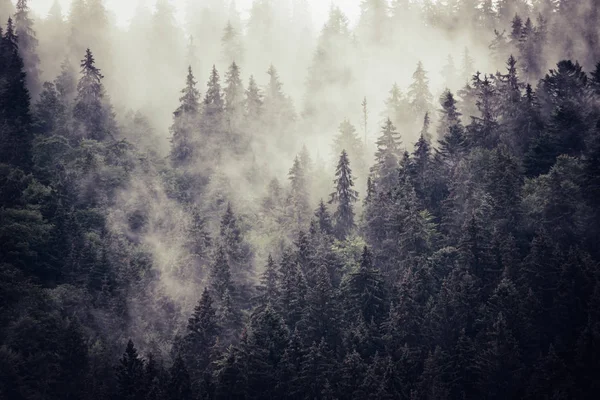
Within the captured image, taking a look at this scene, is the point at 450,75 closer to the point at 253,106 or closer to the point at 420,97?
the point at 420,97

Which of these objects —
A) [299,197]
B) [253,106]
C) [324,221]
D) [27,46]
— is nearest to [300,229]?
[324,221]

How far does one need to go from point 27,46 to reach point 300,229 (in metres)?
62.6

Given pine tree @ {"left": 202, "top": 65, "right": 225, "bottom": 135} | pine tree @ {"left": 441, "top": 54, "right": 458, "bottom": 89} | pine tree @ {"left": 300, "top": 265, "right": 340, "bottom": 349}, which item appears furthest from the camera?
pine tree @ {"left": 441, "top": 54, "right": 458, "bottom": 89}

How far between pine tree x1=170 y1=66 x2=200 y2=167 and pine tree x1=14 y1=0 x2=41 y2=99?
27.7m

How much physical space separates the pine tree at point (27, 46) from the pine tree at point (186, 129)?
27.7 meters

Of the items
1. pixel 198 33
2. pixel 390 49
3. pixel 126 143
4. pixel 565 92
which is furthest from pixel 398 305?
pixel 198 33

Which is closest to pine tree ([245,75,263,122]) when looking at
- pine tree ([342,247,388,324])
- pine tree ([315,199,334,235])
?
pine tree ([315,199,334,235])

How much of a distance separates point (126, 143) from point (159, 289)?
29342mm

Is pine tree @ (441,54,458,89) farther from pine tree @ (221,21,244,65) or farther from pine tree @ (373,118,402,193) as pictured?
pine tree @ (221,21,244,65)

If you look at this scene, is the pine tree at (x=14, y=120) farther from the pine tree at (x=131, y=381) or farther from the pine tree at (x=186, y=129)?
the pine tree at (x=131, y=381)

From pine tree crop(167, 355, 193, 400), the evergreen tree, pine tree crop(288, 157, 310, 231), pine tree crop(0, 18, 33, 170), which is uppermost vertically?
pine tree crop(0, 18, 33, 170)

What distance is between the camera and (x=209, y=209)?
89.2m

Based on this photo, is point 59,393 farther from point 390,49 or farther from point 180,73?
point 390,49

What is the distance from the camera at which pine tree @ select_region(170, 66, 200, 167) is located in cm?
9712
